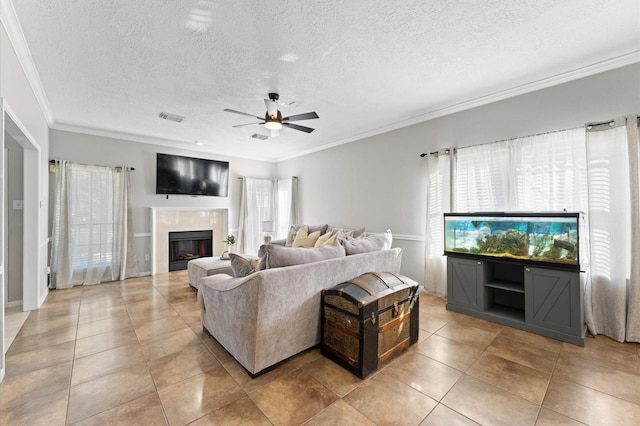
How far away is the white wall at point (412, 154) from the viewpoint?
9.20 ft

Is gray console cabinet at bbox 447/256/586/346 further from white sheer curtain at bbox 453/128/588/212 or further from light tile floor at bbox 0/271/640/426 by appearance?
white sheer curtain at bbox 453/128/588/212

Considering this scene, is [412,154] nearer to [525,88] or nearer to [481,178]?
[481,178]

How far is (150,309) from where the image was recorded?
3.51 meters

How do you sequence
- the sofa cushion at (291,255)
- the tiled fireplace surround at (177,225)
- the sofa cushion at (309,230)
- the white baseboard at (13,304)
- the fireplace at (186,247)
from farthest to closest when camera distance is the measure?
the fireplace at (186,247)
the tiled fireplace surround at (177,225)
the sofa cushion at (309,230)
the white baseboard at (13,304)
the sofa cushion at (291,255)

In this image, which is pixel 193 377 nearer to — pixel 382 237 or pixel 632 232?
pixel 382 237

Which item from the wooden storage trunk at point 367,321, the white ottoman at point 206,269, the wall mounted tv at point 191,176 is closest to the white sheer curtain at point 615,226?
the wooden storage trunk at point 367,321

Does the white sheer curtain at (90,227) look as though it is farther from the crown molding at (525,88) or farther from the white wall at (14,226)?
the crown molding at (525,88)

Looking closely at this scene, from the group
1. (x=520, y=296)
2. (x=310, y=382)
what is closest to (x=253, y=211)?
(x=310, y=382)

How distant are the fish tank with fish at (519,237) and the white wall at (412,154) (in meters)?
0.85

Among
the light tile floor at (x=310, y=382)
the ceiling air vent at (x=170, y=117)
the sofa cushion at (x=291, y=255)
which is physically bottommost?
the light tile floor at (x=310, y=382)

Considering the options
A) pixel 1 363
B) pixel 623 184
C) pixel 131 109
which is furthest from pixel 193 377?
pixel 623 184

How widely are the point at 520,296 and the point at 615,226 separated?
1200 mm

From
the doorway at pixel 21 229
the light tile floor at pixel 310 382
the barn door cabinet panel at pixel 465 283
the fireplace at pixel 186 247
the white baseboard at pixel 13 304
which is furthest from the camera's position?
the fireplace at pixel 186 247

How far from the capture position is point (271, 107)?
125 inches
